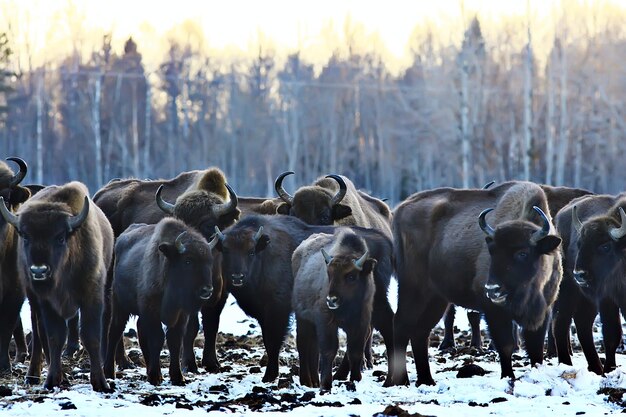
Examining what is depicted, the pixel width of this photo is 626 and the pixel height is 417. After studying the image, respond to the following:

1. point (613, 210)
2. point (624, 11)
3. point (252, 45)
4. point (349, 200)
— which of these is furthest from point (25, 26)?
point (613, 210)

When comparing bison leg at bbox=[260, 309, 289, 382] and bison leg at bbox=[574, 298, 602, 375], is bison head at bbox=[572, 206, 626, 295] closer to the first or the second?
bison leg at bbox=[574, 298, 602, 375]

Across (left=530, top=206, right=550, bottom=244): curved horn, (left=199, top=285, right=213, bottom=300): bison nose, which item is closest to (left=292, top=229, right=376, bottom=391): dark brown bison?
(left=199, top=285, right=213, bottom=300): bison nose

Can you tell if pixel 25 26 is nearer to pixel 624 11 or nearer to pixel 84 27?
pixel 84 27

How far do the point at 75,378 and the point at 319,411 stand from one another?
3928 millimetres

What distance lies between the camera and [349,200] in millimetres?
14125

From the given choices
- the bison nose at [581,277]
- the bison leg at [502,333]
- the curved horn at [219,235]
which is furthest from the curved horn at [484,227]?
the curved horn at [219,235]

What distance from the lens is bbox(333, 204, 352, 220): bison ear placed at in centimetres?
1370

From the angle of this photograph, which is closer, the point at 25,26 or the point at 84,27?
the point at 25,26

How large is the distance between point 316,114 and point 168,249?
62.1m

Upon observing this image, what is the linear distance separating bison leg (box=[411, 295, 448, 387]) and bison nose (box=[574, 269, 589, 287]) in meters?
1.52

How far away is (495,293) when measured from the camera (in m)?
10.0

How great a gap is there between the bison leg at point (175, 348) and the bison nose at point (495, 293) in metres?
3.15

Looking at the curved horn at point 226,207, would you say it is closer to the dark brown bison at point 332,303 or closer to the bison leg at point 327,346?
the dark brown bison at point 332,303

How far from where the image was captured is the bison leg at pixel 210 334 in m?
12.4
